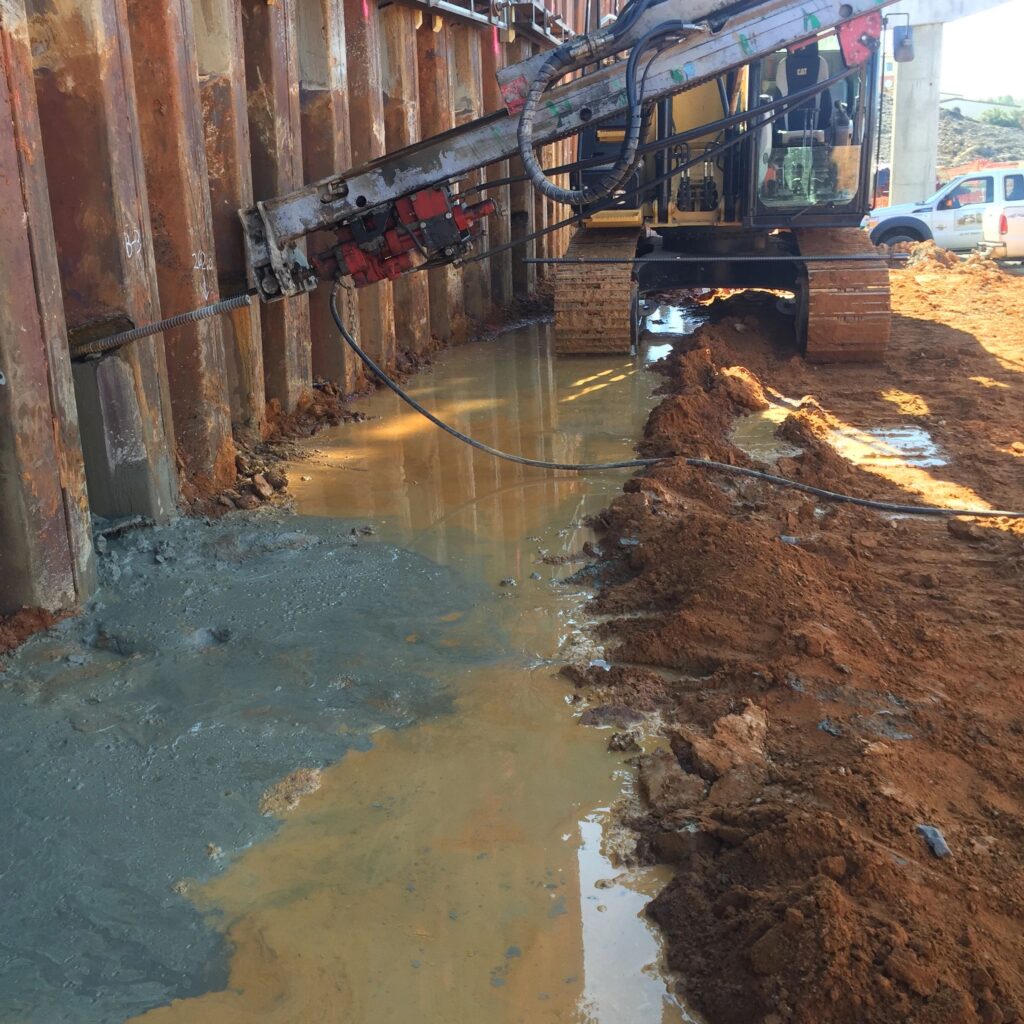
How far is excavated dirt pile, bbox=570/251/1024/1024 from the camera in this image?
2912 millimetres

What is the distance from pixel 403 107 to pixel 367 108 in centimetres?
121

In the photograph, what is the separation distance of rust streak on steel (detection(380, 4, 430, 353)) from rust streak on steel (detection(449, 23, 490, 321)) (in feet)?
7.15

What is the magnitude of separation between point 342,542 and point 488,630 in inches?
58.1

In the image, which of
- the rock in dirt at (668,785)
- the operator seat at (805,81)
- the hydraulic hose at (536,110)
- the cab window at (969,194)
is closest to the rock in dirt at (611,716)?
the rock in dirt at (668,785)

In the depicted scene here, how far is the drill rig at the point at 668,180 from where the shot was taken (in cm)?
750

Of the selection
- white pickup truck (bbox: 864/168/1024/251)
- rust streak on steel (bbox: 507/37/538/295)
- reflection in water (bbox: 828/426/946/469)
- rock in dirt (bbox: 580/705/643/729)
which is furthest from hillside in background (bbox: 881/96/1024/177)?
rock in dirt (bbox: 580/705/643/729)

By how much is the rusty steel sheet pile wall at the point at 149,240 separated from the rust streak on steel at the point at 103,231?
11 millimetres

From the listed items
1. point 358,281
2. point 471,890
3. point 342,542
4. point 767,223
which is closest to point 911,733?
point 471,890

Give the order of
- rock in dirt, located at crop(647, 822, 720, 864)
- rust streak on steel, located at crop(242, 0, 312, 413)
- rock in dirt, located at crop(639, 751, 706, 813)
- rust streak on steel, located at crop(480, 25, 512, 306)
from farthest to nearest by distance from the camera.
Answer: rust streak on steel, located at crop(480, 25, 512, 306) → rust streak on steel, located at crop(242, 0, 312, 413) → rock in dirt, located at crop(639, 751, 706, 813) → rock in dirt, located at crop(647, 822, 720, 864)

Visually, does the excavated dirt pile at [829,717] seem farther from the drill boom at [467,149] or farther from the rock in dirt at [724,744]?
the drill boom at [467,149]

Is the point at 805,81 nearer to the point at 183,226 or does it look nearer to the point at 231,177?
the point at 231,177

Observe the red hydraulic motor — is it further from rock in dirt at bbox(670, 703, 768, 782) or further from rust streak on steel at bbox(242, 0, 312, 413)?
rock in dirt at bbox(670, 703, 768, 782)

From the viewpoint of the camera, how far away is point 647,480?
7.12 metres

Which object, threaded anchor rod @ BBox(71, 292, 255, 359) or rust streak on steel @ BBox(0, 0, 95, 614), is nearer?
→ rust streak on steel @ BBox(0, 0, 95, 614)
